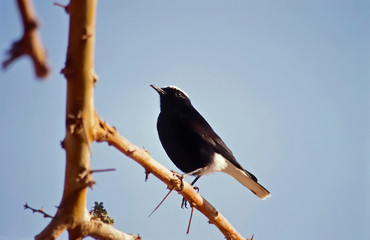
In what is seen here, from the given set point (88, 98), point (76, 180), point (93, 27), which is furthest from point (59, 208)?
point (93, 27)

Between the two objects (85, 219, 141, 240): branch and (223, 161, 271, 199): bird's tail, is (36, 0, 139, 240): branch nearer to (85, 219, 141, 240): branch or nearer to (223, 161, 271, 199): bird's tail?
(85, 219, 141, 240): branch

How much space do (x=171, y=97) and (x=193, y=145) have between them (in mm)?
1264

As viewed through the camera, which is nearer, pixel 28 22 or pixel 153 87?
pixel 28 22

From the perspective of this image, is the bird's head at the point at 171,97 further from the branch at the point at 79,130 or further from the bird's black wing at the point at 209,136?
the branch at the point at 79,130

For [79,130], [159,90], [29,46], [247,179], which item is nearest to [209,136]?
[247,179]

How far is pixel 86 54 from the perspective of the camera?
1.53m

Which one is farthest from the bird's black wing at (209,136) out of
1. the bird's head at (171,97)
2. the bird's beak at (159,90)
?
the bird's beak at (159,90)

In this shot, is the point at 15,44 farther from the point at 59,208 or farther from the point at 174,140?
the point at 174,140

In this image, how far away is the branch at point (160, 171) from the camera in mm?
2105

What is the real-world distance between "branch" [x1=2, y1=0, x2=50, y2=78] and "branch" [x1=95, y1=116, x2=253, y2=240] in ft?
4.35

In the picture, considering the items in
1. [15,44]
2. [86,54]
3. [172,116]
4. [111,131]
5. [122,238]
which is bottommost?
[15,44]

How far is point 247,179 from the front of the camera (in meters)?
6.30

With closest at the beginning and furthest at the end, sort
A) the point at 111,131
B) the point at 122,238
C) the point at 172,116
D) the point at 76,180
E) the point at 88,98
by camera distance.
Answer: the point at 88,98, the point at 76,180, the point at 111,131, the point at 122,238, the point at 172,116

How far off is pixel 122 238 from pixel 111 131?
2.35 feet
